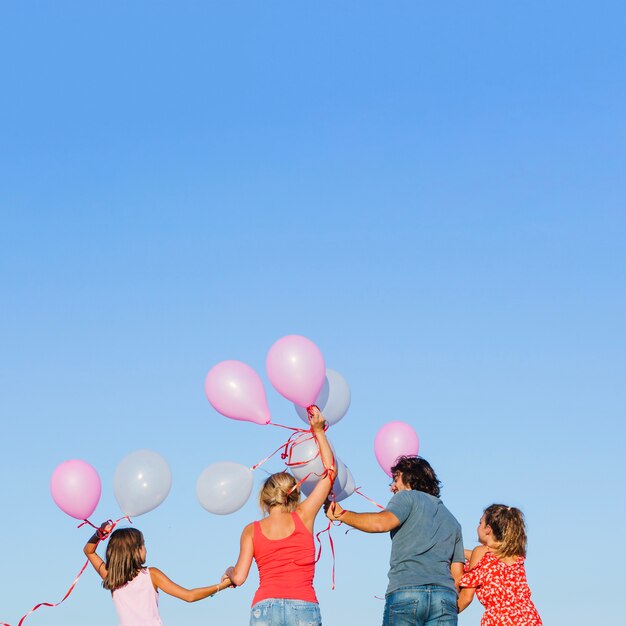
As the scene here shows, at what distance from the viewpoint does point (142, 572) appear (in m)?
6.27

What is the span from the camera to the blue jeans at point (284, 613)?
5395mm

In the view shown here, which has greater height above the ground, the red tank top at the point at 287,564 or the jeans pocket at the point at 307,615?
the red tank top at the point at 287,564

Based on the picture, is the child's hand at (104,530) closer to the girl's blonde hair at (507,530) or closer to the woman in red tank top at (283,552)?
the woman in red tank top at (283,552)

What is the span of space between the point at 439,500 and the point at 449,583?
0.52m

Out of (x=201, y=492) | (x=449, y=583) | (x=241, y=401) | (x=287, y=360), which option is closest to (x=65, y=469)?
(x=201, y=492)

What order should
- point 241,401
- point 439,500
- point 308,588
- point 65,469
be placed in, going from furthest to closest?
point 65,469 < point 241,401 < point 439,500 < point 308,588

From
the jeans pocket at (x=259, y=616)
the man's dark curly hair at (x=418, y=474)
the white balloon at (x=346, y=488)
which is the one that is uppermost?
the white balloon at (x=346, y=488)

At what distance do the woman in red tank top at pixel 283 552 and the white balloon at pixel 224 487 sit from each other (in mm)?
1239

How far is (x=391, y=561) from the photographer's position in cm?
586

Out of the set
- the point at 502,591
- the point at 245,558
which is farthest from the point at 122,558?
the point at 502,591

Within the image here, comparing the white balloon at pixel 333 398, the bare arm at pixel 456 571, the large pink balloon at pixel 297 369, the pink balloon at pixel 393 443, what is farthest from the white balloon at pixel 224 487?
the bare arm at pixel 456 571

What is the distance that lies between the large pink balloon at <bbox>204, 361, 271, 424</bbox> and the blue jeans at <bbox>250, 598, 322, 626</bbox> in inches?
69.6

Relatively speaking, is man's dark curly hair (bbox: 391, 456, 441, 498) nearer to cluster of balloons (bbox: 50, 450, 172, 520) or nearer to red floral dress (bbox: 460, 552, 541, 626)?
red floral dress (bbox: 460, 552, 541, 626)

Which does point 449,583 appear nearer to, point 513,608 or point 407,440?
point 513,608
